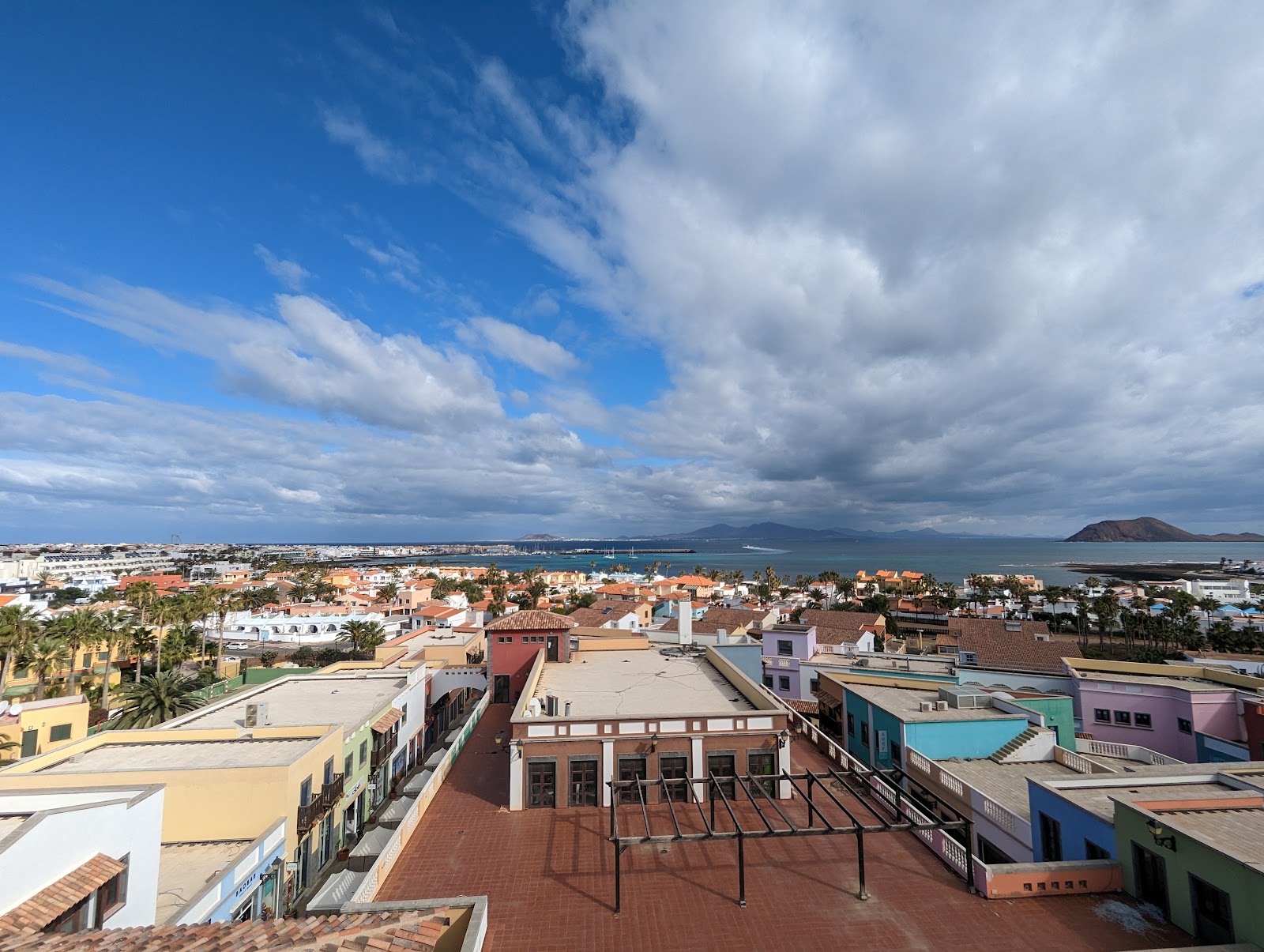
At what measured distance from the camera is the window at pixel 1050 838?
1620cm

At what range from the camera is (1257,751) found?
92.0 feet

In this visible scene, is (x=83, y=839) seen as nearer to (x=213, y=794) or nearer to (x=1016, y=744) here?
(x=213, y=794)

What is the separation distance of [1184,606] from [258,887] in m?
104

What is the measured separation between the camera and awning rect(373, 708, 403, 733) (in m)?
26.0

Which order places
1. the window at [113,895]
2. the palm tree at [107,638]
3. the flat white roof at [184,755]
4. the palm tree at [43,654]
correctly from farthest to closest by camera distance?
the palm tree at [107,638]
the palm tree at [43,654]
the flat white roof at [184,755]
the window at [113,895]

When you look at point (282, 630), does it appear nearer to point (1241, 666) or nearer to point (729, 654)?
point (729, 654)

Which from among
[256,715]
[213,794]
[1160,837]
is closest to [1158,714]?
[1160,837]

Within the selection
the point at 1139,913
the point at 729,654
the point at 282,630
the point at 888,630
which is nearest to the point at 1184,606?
the point at 888,630

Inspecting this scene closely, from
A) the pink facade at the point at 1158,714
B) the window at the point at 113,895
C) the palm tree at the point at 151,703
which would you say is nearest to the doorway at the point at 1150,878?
the pink facade at the point at 1158,714

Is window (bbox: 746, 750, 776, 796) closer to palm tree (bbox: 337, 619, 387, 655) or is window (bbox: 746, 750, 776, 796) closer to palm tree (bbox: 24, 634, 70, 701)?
palm tree (bbox: 24, 634, 70, 701)

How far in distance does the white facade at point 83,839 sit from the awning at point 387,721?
39.1 feet

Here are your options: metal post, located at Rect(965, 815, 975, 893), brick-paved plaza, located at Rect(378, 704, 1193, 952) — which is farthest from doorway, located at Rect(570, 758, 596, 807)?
metal post, located at Rect(965, 815, 975, 893)

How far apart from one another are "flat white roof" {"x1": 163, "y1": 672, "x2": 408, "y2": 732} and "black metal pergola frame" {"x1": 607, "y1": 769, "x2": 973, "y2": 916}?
13865 mm

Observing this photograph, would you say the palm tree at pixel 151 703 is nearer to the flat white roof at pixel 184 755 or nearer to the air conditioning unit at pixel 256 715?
the flat white roof at pixel 184 755
